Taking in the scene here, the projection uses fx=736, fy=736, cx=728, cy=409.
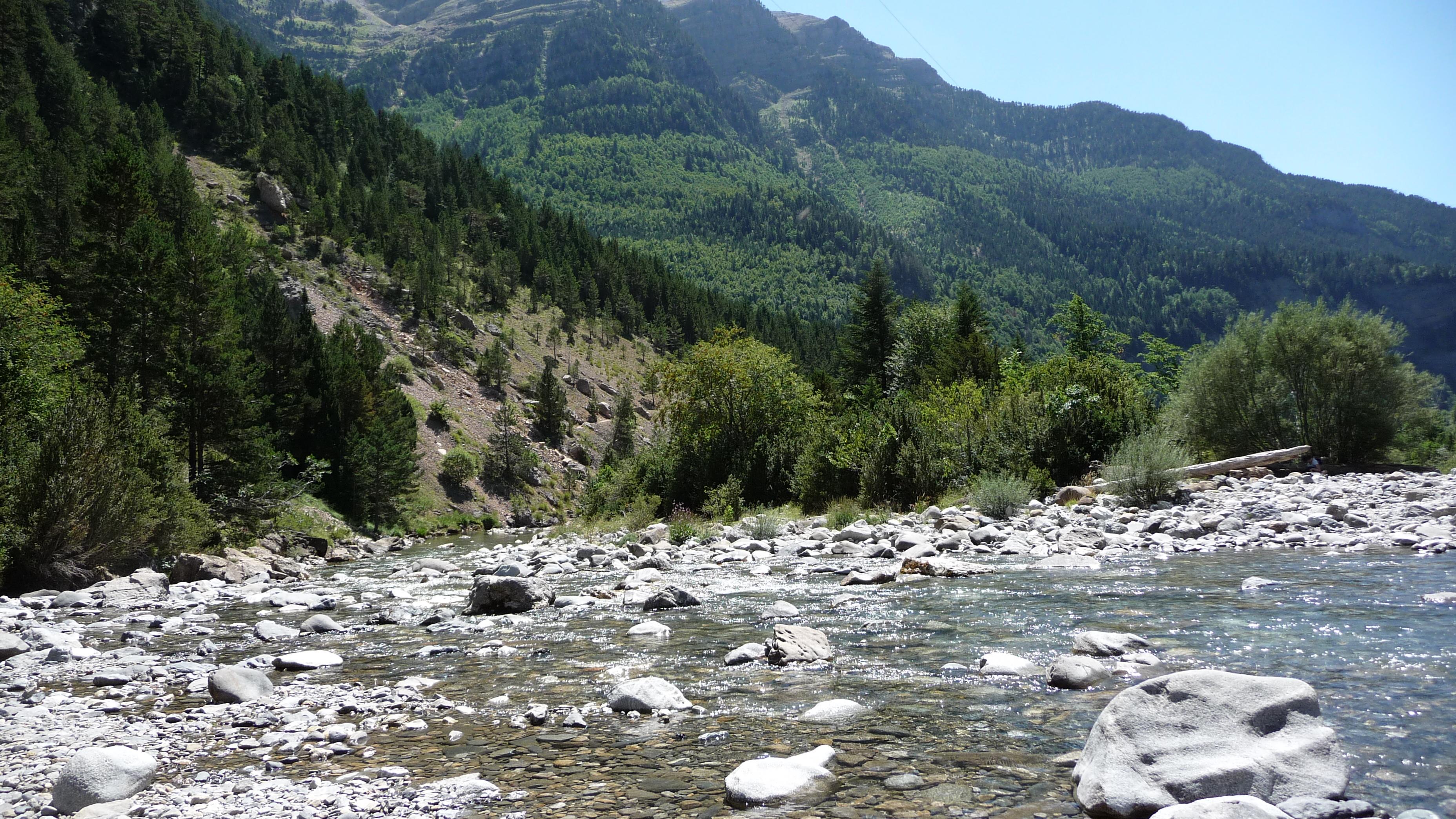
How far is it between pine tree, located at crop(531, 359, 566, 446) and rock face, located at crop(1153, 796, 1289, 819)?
68.2m

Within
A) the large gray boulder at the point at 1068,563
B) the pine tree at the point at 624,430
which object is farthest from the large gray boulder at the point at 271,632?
the pine tree at the point at 624,430

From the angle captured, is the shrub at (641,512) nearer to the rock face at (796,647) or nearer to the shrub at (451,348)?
the rock face at (796,647)

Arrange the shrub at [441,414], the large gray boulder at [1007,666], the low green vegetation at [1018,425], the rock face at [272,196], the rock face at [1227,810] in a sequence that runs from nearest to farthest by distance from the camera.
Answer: the rock face at [1227,810]
the large gray boulder at [1007,666]
the low green vegetation at [1018,425]
the shrub at [441,414]
the rock face at [272,196]

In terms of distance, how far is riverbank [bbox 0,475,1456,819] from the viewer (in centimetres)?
374

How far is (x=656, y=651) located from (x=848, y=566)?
18.2 feet

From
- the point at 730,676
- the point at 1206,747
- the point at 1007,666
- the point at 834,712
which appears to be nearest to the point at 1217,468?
the point at 1007,666

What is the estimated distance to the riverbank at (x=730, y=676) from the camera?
3.74 m

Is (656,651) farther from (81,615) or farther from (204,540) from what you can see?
(204,540)

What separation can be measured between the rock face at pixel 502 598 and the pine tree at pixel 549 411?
196 feet

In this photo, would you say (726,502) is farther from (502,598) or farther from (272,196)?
(272,196)

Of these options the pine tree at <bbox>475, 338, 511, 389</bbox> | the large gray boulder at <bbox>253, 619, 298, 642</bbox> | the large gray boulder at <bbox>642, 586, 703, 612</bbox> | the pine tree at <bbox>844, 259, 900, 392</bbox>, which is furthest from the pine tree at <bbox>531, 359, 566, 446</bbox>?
the large gray boulder at <bbox>642, 586, 703, 612</bbox>

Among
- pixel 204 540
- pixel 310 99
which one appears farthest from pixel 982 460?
pixel 310 99

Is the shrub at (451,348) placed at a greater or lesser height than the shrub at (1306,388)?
lesser

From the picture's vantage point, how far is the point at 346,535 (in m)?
35.2
